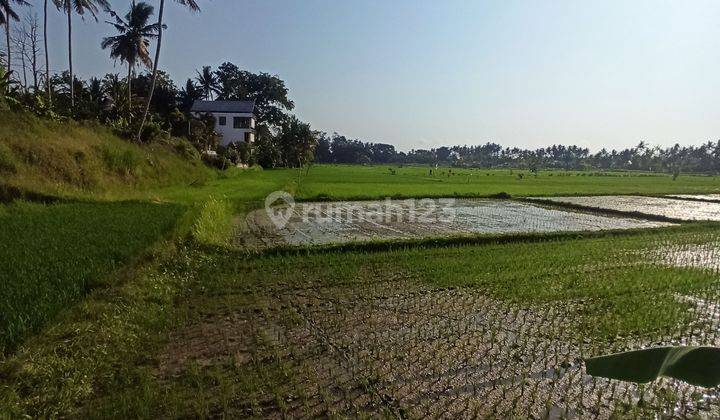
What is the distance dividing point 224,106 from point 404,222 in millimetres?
31096

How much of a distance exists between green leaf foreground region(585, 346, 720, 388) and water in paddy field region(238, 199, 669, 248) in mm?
7206

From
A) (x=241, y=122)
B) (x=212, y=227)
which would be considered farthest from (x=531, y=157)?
(x=212, y=227)

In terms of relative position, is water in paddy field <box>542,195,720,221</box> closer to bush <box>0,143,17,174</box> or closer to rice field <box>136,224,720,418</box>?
rice field <box>136,224,720,418</box>

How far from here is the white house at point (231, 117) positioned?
38.1 m

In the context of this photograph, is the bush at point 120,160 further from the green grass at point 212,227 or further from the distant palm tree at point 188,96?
the distant palm tree at point 188,96

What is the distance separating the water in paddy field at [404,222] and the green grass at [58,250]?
200cm

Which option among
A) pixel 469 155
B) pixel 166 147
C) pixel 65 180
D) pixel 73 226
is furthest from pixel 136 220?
pixel 469 155

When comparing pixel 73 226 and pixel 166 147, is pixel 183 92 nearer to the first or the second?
pixel 166 147

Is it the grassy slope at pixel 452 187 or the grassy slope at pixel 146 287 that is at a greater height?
the grassy slope at pixel 452 187

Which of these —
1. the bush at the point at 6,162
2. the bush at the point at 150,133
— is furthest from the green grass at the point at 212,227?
the bush at the point at 150,133

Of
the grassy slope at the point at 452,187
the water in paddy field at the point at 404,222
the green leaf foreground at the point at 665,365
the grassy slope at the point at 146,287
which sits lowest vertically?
the grassy slope at the point at 146,287

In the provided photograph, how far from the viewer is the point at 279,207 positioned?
14070 mm

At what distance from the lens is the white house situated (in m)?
38.1

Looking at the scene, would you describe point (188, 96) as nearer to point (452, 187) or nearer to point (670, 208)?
point (452, 187)
